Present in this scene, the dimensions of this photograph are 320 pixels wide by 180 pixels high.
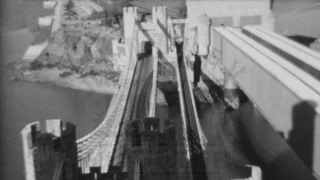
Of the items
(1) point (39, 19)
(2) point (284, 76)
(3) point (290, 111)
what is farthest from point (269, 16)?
(1) point (39, 19)

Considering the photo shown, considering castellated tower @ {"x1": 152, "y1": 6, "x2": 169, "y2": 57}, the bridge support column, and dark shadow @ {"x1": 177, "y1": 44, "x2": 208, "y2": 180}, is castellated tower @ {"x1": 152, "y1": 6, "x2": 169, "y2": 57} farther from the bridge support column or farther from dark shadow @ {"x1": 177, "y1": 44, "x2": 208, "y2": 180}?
dark shadow @ {"x1": 177, "y1": 44, "x2": 208, "y2": 180}

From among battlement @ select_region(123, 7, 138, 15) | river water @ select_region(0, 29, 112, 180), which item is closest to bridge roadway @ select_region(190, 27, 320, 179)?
battlement @ select_region(123, 7, 138, 15)

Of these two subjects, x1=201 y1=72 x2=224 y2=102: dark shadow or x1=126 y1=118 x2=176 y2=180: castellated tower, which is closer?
x1=126 y1=118 x2=176 y2=180: castellated tower

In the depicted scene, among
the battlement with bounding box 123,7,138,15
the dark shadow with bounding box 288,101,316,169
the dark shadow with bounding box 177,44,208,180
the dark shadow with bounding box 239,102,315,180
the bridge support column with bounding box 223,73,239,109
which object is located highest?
the battlement with bounding box 123,7,138,15

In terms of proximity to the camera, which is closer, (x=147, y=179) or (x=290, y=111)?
(x=147, y=179)

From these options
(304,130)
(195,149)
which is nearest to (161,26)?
(195,149)

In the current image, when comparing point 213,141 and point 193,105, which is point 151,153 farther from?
point 213,141

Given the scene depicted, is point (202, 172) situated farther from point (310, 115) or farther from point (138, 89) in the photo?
point (138, 89)
